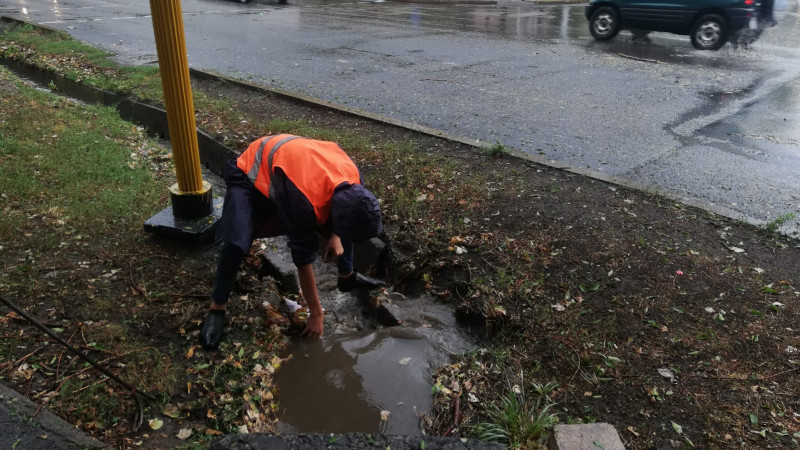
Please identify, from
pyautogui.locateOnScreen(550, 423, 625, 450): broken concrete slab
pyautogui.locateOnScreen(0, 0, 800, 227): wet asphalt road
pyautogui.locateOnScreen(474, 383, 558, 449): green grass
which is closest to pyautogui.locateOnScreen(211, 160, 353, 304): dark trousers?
pyautogui.locateOnScreen(474, 383, 558, 449): green grass

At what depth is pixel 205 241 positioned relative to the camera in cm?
384

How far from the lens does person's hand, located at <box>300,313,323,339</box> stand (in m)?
3.23

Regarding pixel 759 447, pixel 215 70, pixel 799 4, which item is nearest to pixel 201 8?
pixel 215 70

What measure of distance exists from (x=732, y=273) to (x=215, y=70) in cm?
772

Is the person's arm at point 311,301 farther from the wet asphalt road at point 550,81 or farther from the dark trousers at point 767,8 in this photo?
the dark trousers at point 767,8

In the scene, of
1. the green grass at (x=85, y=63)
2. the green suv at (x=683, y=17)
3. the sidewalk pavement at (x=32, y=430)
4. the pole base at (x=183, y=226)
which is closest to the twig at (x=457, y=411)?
the sidewalk pavement at (x=32, y=430)

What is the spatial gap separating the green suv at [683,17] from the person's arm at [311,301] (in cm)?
1080

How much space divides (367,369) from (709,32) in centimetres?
1091

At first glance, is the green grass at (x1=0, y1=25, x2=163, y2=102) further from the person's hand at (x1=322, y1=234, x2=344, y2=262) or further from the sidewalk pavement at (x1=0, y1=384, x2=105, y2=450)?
the sidewalk pavement at (x1=0, y1=384, x2=105, y2=450)

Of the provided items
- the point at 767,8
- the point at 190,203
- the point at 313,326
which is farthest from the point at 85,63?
the point at 767,8

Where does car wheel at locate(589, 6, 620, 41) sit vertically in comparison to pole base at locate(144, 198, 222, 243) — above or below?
above

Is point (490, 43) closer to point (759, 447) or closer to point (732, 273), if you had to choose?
point (732, 273)

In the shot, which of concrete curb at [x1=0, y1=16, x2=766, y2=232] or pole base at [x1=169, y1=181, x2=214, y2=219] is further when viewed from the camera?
concrete curb at [x1=0, y1=16, x2=766, y2=232]

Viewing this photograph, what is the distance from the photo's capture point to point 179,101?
3.50 meters
